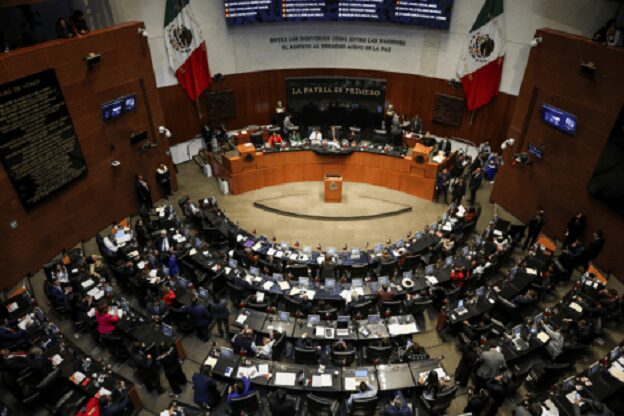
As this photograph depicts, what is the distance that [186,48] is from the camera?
18578mm

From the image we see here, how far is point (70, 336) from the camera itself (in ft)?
39.8

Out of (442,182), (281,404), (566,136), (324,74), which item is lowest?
(281,404)

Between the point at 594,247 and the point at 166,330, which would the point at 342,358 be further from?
the point at 594,247

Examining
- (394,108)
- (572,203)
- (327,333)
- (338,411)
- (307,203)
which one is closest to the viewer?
(338,411)

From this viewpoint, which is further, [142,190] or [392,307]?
[142,190]

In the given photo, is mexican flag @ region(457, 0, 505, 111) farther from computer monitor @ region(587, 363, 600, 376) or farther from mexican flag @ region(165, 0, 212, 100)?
computer monitor @ region(587, 363, 600, 376)

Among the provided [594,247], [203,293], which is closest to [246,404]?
[203,293]

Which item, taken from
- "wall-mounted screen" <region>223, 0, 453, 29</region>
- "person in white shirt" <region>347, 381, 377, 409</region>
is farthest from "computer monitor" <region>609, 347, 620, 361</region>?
"wall-mounted screen" <region>223, 0, 453, 29</region>

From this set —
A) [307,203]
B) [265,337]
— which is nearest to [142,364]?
[265,337]

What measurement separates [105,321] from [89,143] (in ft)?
21.7

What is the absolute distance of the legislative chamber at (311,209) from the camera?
10.3 m

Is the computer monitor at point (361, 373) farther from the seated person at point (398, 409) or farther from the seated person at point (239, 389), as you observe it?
the seated person at point (239, 389)

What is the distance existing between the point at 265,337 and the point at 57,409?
191 inches

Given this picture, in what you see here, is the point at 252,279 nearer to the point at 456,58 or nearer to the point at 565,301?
the point at 565,301
